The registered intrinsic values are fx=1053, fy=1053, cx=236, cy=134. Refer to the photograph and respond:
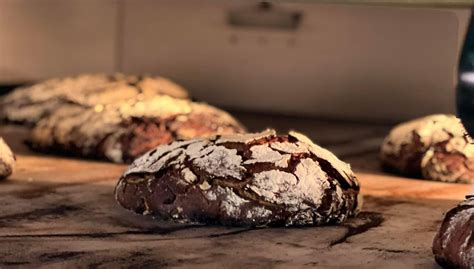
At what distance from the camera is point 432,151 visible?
1.94 metres

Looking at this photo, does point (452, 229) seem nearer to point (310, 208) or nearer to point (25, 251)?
point (310, 208)

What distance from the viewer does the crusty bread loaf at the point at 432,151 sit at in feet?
6.20

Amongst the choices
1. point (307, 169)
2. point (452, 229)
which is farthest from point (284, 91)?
point (452, 229)

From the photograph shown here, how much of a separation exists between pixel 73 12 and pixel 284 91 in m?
0.67

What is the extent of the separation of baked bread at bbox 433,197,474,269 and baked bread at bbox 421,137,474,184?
660mm

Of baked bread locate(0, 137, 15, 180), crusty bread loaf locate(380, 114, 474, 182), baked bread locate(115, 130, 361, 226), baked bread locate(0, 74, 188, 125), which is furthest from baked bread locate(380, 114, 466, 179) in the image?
baked bread locate(0, 137, 15, 180)

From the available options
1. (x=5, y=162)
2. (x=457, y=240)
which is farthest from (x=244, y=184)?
(x=5, y=162)

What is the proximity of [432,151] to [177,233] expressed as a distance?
2.38ft

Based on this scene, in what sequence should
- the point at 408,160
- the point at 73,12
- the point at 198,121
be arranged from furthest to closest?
the point at 73,12
the point at 198,121
the point at 408,160

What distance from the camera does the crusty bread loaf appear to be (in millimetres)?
1890

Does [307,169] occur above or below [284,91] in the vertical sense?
above

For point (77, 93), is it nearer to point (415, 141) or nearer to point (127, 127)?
point (127, 127)

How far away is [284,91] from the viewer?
9.41ft

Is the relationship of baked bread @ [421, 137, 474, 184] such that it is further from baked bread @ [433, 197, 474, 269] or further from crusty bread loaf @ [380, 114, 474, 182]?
baked bread @ [433, 197, 474, 269]
